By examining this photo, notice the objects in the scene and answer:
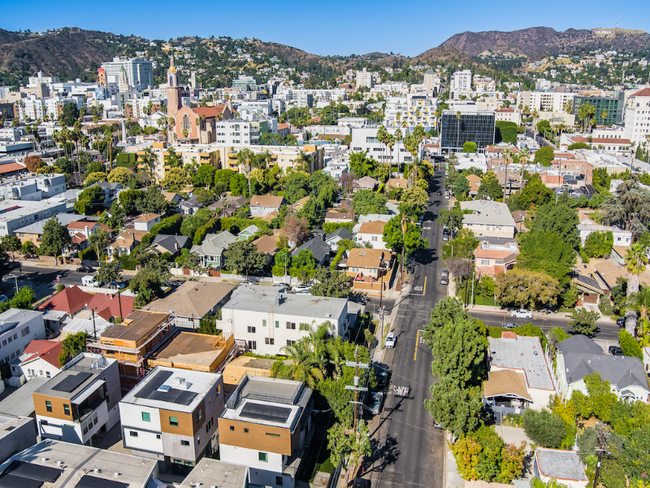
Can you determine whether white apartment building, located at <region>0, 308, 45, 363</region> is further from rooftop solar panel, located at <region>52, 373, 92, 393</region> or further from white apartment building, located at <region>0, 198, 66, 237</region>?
white apartment building, located at <region>0, 198, 66, 237</region>

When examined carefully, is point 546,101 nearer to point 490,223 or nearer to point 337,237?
point 490,223

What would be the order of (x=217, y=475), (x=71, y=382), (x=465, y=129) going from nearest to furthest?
(x=217, y=475) → (x=71, y=382) → (x=465, y=129)

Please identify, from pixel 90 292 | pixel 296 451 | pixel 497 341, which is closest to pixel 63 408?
pixel 296 451

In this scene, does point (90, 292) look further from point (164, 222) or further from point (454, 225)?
point (454, 225)

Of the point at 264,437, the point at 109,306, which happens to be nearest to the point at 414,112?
the point at 109,306

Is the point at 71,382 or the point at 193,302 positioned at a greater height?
the point at 71,382

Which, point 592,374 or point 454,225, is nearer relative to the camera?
point 592,374
